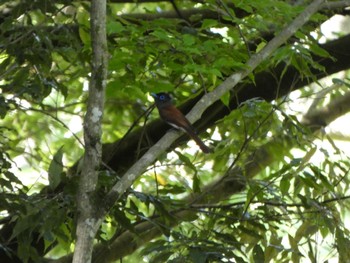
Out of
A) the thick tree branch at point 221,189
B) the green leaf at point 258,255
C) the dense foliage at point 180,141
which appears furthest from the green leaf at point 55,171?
the green leaf at point 258,255

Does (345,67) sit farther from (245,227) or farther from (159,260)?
(159,260)

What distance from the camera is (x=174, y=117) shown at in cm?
421

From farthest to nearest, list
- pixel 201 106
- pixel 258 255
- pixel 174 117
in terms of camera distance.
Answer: pixel 174 117 < pixel 258 255 < pixel 201 106

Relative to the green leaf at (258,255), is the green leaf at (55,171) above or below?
above

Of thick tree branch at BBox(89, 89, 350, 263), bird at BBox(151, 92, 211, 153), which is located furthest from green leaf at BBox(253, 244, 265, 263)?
bird at BBox(151, 92, 211, 153)

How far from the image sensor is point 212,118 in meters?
4.83

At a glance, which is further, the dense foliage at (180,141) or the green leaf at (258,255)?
the green leaf at (258,255)

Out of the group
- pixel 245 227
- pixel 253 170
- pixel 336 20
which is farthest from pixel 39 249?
pixel 336 20

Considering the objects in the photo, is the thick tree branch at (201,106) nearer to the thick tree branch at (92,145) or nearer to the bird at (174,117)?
the thick tree branch at (92,145)

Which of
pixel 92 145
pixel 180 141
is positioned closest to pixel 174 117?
pixel 180 141

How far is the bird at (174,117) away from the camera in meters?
3.85

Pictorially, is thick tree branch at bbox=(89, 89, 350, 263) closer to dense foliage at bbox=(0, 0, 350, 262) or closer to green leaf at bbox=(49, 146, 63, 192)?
dense foliage at bbox=(0, 0, 350, 262)

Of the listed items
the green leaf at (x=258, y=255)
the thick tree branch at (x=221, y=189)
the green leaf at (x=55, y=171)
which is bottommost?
the green leaf at (x=258, y=255)

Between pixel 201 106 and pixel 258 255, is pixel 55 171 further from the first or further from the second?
pixel 258 255
